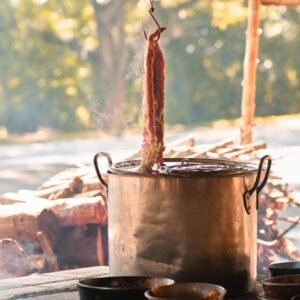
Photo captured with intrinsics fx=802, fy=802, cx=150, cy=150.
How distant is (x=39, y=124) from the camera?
8.01m

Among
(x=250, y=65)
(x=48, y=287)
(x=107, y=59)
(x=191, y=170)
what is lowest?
(x=48, y=287)

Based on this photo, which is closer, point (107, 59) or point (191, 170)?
point (191, 170)

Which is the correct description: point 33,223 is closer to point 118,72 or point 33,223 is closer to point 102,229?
point 102,229

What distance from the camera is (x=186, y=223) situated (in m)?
2.22

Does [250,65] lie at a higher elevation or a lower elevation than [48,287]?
higher

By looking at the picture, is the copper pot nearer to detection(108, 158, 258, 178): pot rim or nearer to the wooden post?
detection(108, 158, 258, 178): pot rim

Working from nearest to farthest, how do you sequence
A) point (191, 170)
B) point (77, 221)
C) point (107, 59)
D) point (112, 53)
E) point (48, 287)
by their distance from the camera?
1. point (191, 170)
2. point (48, 287)
3. point (77, 221)
4. point (112, 53)
5. point (107, 59)

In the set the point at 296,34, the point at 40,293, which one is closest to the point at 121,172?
the point at 40,293

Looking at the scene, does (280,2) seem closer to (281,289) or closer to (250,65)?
(250,65)

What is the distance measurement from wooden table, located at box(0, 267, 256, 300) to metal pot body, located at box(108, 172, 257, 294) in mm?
141

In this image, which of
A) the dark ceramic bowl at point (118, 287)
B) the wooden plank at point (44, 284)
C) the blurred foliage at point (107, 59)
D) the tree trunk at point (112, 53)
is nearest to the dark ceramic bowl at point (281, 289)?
the dark ceramic bowl at point (118, 287)

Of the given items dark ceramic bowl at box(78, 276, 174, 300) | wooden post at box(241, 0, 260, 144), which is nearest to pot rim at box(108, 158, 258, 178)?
dark ceramic bowl at box(78, 276, 174, 300)

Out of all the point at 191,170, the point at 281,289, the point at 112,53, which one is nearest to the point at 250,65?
the point at 191,170

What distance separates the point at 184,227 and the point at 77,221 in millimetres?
1672
